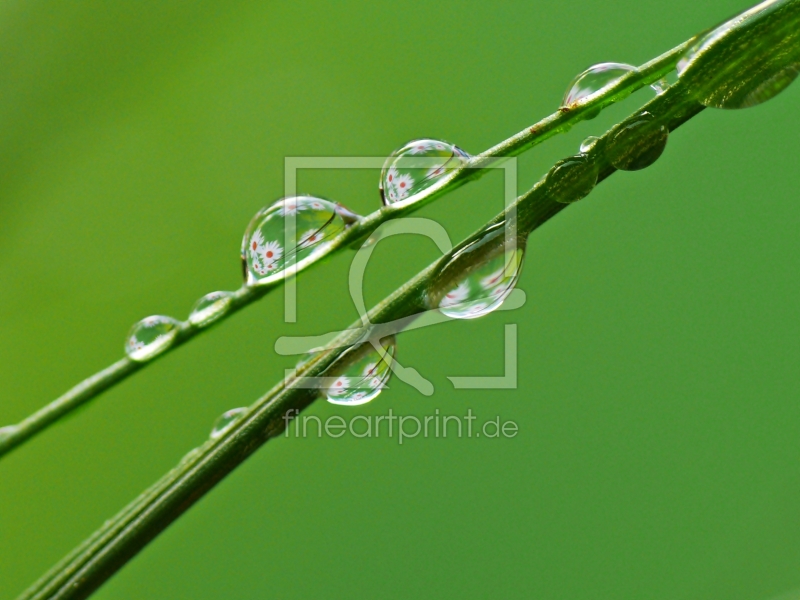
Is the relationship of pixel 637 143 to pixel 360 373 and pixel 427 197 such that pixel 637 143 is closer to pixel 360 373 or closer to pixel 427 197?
pixel 427 197

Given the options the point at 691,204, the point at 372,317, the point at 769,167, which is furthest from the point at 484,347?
the point at 372,317

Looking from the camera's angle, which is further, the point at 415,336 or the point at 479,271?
the point at 415,336

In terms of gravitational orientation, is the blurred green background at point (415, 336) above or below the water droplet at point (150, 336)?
above

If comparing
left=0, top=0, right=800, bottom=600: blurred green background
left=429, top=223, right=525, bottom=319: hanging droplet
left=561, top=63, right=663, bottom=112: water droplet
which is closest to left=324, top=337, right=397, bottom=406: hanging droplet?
left=429, top=223, right=525, bottom=319: hanging droplet

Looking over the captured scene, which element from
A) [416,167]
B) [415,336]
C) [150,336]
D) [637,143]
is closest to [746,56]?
[637,143]

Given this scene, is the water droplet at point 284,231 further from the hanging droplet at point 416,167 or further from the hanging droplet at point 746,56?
the hanging droplet at point 746,56

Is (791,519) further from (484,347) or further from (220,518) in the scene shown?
(220,518)

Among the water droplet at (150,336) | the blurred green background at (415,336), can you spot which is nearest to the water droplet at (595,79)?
the water droplet at (150,336)
